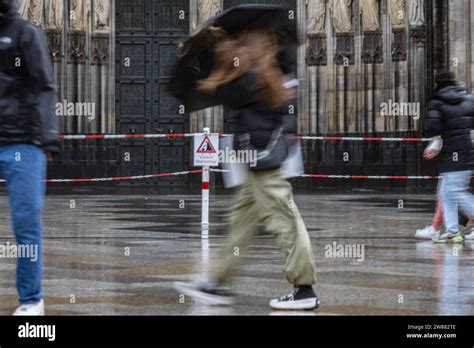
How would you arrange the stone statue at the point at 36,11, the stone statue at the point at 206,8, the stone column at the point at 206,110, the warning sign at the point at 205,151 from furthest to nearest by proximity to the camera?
the stone statue at the point at 206,8 < the stone column at the point at 206,110 < the stone statue at the point at 36,11 < the warning sign at the point at 205,151

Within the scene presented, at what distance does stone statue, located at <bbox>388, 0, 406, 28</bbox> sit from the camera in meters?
31.8

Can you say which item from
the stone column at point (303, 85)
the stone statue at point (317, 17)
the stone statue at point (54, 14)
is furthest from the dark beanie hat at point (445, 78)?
the stone statue at point (54, 14)

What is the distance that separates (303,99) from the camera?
33.2 meters

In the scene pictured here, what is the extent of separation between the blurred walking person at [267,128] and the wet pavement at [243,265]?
34cm

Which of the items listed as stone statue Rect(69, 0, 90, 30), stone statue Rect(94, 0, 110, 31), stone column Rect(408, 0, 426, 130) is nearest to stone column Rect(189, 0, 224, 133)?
stone statue Rect(94, 0, 110, 31)

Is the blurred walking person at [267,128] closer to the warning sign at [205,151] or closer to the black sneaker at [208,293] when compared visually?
the black sneaker at [208,293]

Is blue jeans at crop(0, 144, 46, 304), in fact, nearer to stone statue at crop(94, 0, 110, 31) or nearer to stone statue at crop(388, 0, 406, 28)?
stone statue at crop(388, 0, 406, 28)

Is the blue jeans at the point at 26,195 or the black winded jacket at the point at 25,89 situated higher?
the black winded jacket at the point at 25,89

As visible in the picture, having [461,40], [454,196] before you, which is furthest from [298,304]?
[461,40]

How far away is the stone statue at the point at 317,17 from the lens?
108 ft

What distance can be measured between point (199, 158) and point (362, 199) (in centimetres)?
858

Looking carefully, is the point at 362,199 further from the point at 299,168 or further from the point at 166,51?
the point at 299,168

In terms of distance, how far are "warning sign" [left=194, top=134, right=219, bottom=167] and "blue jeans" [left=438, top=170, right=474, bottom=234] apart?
15.0ft

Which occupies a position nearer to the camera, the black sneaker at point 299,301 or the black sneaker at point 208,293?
the black sneaker at point 299,301
